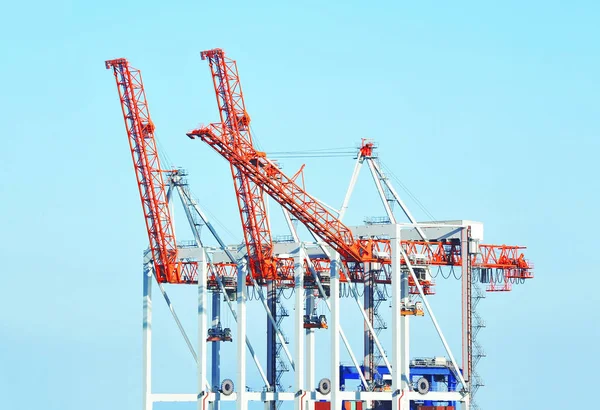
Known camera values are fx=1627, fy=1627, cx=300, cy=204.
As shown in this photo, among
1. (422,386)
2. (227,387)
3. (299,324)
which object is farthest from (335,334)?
(227,387)

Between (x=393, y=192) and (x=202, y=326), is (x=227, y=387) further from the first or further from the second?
(x=393, y=192)

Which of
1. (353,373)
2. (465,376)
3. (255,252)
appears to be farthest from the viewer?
(353,373)

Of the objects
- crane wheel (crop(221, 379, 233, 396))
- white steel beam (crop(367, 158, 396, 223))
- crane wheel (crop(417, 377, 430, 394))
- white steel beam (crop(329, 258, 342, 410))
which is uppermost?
white steel beam (crop(367, 158, 396, 223))

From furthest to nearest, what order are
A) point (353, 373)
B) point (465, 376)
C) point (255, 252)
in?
point (353, 373), point (255, 252), point (465, 376)

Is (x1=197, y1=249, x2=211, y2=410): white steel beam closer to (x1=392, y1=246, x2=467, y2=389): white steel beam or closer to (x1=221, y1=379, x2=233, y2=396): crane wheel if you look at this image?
(x1=221, y1=379, x2=233, y2=396): crane wheel

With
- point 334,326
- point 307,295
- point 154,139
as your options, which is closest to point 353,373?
point 307,295

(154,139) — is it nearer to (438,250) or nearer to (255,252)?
(255,252)

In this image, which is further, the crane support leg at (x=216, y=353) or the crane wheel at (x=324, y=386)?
the crane support leg at (x=216, y=353)

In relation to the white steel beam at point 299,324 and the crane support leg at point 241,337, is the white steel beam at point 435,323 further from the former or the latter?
the crane support leg at point 241,337

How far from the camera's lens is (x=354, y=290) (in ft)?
338

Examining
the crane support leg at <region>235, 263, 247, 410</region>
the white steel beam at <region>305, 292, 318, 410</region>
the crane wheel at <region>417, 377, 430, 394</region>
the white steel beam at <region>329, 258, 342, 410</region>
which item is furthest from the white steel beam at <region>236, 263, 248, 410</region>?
the crane wheel at <region>417, 377, 430, 394</region>

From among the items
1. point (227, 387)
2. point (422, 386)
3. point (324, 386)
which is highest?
point (422, 386)

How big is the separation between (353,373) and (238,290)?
12.7 meters

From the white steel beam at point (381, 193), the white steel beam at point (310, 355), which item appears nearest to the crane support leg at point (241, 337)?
the white steel beam at point (310, 355)
